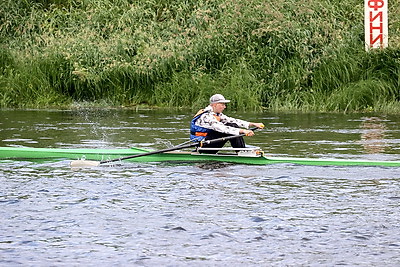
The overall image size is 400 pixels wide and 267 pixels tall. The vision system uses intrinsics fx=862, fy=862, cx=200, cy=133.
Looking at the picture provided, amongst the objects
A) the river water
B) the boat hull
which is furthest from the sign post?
the boat hull

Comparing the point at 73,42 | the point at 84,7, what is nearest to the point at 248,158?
the point at 73,42

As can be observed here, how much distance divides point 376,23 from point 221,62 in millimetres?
4298

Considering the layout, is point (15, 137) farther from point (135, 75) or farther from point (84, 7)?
point (84, 7)

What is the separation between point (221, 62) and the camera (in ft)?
77.2

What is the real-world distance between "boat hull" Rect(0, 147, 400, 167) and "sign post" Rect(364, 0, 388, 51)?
10.8 m

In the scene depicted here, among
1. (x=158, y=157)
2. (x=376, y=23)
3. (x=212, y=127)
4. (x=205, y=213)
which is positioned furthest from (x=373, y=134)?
(x=205, y=213)

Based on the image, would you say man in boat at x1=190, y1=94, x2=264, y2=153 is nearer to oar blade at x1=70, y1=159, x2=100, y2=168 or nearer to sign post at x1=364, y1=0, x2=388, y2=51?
oar blade at x1=70, y1=159, x2=100, y2=168

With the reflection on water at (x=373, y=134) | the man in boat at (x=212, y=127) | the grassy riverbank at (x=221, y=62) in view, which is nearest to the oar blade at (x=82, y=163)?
the man in boat at (x=212, y=127)

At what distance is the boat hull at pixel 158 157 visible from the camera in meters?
12.4

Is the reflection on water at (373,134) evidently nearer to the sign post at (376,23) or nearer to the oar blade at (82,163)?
the sign post at (376,23)

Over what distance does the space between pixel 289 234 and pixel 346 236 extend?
1.80 ft

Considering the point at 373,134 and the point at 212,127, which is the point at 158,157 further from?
the point at 373,134

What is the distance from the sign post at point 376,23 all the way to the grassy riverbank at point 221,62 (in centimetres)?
26

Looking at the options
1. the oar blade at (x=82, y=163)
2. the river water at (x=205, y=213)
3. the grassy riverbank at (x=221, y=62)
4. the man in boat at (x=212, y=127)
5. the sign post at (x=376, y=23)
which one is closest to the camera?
the river water at (x=205, y=213)
